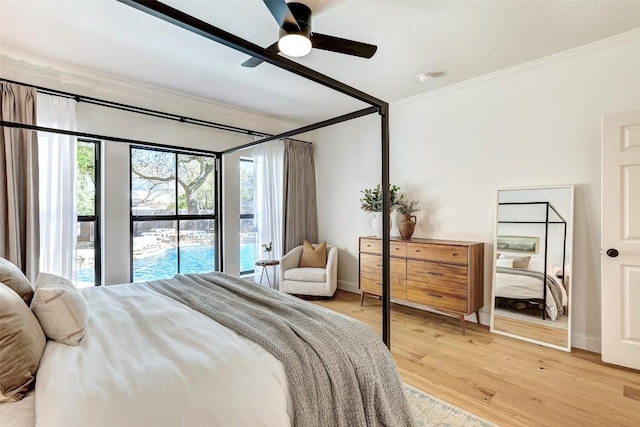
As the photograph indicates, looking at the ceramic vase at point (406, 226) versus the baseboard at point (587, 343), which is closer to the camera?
the baseboard at point (587, 343)

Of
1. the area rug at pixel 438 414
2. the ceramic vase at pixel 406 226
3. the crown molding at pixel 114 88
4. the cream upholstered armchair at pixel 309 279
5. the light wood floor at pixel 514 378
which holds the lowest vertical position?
the light wood floor at pixel 514 378

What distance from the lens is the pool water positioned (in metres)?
3.48

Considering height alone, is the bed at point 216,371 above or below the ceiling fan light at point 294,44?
below

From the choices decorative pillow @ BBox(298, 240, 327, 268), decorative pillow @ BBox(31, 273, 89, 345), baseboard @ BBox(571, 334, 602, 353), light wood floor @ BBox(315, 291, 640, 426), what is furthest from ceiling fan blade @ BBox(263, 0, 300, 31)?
baseboard @ BBox(571, 334, 602, 353)

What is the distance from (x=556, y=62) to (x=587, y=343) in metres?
2.56

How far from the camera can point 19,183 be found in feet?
8.74

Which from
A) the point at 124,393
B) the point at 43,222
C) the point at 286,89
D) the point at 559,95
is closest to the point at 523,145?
the point at 559,95

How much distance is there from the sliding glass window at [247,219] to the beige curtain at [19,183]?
2198 mm

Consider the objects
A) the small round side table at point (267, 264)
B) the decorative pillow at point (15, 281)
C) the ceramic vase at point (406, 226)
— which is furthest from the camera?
the small round side table at point (267, 264)

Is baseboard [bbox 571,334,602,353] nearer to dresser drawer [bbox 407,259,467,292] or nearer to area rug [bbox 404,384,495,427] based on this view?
dresser drawer [bbox 407,259,467,292]

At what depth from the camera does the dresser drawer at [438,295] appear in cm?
302

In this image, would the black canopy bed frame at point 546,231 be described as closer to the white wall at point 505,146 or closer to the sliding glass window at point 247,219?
the white wall at point 505,146

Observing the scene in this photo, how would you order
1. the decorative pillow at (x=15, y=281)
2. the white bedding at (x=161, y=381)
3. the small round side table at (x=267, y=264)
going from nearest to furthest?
1. the white bedding at (x=161, y=381)
2. the decorative pillow at (x=15, y=281)
3. the small round side table at (x=267, y=264)

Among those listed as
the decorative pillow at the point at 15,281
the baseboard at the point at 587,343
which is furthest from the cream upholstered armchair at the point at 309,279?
the decorative pillow at the point at 15,281
